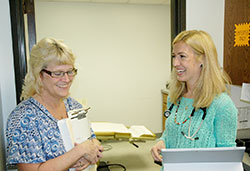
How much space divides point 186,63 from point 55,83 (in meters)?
0.71

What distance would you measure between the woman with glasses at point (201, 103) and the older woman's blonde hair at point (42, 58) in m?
0.62

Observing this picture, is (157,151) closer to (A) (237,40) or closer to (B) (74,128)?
(B) (74,128)

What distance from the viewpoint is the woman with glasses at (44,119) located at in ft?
3.33

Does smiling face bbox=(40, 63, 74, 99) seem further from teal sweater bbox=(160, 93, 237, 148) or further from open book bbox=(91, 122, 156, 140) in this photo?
open book bbox=(91, 122, 156, 140)

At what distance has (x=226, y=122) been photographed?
1.06 metres

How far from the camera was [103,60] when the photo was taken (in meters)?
3.96

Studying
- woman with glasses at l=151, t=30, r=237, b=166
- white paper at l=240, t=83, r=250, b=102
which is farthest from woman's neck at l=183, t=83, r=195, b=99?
white paper at l=240, t=83, r=250, b=102

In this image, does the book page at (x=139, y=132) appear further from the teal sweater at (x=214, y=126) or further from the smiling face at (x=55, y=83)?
the smiling face at (x=55, y=83)

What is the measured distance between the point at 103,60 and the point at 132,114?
116 cm

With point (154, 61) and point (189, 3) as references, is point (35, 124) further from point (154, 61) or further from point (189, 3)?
point (154, 61)

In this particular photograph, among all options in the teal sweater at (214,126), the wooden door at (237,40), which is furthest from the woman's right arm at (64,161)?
the wooden door at (237,40)

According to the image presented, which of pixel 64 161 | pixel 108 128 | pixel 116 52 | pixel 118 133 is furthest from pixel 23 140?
pixel 116 52

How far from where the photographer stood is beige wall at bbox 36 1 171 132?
374 centimetres

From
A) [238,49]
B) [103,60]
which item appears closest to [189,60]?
[238,49]
